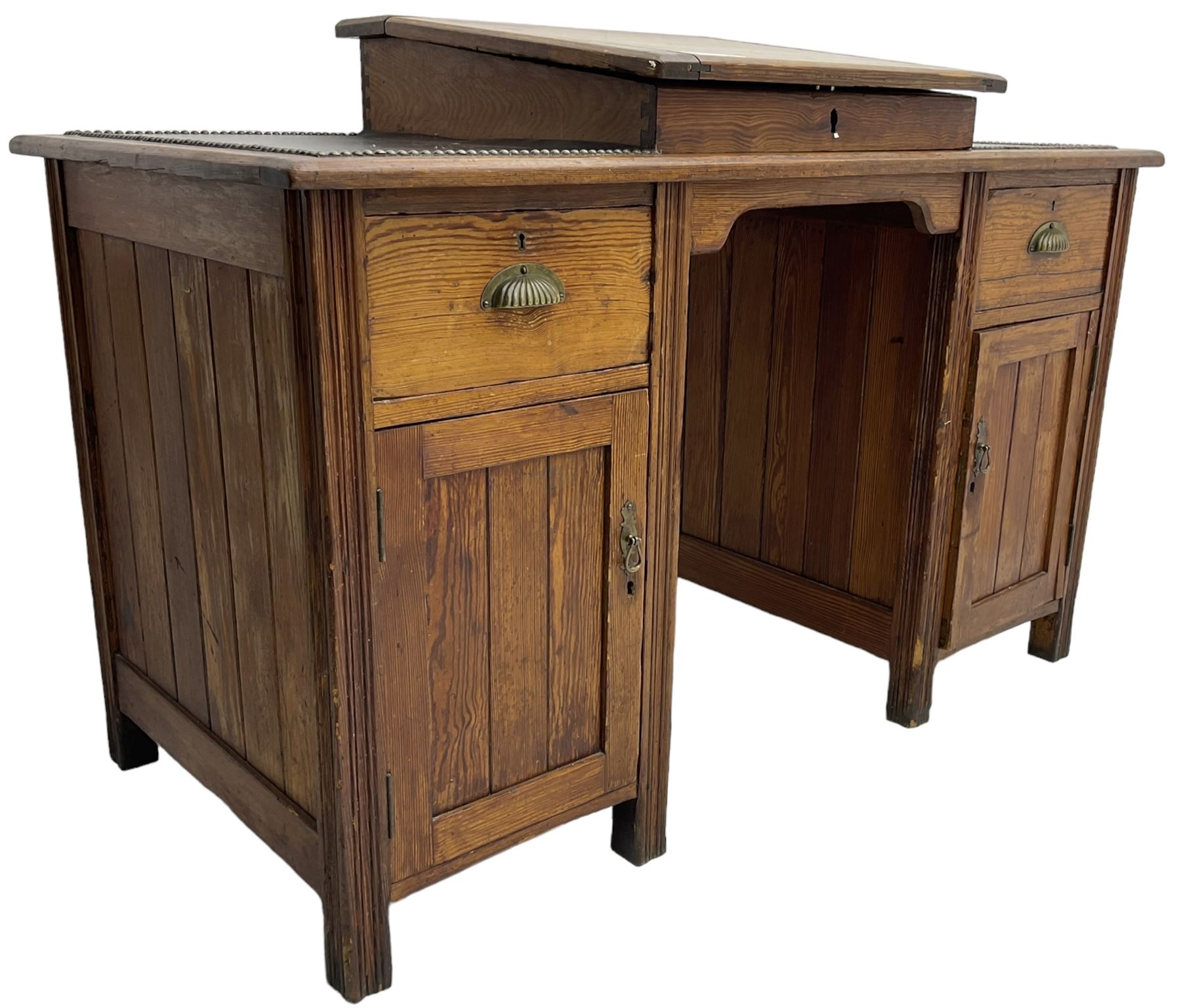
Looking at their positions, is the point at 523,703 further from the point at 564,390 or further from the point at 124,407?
the point at 124,407

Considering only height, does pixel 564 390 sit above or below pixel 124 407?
above

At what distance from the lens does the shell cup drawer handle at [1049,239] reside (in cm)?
305

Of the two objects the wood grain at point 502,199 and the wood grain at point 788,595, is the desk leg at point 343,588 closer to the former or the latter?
the wood grain at point 502,199

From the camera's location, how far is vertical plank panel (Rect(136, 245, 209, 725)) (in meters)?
2.37

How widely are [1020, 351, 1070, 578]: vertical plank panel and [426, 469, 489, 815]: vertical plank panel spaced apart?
6.02 feet

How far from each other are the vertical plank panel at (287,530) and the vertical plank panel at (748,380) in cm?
181

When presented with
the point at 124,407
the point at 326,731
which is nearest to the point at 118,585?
the point at 124,407

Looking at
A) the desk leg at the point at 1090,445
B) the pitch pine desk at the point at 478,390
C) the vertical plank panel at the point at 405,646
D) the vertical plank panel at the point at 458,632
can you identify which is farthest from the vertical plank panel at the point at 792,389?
the vertical plank panel at the point at 405,646

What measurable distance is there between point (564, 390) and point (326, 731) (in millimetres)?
734

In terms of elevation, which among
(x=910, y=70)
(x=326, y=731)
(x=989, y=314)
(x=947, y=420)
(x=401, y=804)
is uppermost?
(x=910, y=70)

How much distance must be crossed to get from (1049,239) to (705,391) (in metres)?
1.12

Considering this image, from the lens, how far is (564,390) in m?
2.19

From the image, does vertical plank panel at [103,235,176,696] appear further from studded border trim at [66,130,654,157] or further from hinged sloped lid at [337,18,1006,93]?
hinged sloped lid at [337,18,1006,93]

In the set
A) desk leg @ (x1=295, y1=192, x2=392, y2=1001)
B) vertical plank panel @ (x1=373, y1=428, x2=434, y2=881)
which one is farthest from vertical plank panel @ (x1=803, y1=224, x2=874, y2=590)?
desk leg @ (x1=295, y1=192, x2=392, y2=1001)
